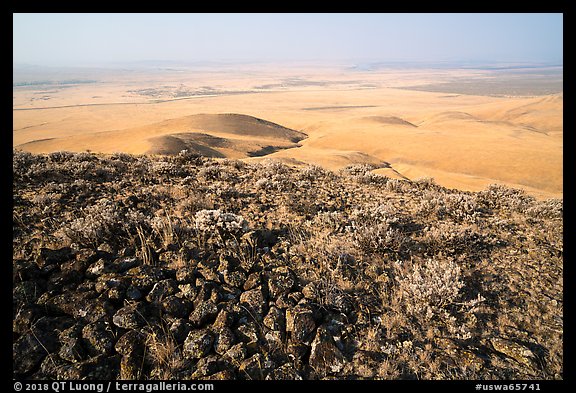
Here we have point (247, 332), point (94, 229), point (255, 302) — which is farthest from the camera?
point (94, 229)

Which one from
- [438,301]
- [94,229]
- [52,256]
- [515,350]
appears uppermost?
[94,229]

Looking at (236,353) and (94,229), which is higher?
(94,229)

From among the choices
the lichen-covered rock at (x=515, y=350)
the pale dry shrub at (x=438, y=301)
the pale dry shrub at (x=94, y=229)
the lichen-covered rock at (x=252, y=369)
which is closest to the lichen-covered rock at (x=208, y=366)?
the lichen-covered rock at (x=252, y=369)

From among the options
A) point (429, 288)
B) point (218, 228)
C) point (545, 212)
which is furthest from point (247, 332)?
point (545, 212)

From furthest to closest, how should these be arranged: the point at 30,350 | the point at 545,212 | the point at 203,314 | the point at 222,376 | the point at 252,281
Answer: the point at 545,212 < the point at 252,281 < the point at 203,314 < the point at 30,350 < the point at 222,376

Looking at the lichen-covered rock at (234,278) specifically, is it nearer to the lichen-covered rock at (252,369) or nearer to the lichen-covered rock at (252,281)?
the lichen-covered rock at (252,281)

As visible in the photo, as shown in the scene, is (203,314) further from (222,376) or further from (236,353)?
(222,376)
